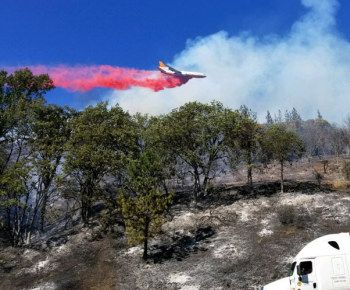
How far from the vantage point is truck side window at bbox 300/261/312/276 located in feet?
79.2

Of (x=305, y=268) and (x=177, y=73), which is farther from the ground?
(x=177, y=73)

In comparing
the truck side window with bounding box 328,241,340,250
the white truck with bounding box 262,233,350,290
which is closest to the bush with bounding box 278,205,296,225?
the white truck with bounding box 262,233,350,290

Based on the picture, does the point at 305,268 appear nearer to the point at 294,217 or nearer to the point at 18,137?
the point at 294,217

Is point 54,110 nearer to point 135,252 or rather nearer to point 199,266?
point 135,252

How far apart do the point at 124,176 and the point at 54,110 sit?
11532 millimetres

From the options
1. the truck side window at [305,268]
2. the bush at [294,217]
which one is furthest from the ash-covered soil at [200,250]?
the truck side window at [305,268]

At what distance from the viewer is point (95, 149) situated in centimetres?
5184

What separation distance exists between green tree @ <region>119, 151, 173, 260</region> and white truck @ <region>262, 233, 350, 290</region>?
676 inches

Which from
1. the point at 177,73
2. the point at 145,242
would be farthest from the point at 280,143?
the point at 177,73

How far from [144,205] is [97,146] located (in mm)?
14493

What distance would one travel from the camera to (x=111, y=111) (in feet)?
189

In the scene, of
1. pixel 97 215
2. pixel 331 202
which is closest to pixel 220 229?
pixel 331 202

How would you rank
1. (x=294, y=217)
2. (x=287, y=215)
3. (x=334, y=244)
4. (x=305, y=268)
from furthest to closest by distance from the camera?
(x=294, y=217) < (x=287, y=215) < (x=305, y=268) < (x=334, y=244)

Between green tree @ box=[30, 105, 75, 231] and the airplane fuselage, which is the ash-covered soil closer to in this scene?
green tree @ box=[30, 105, 75, 231]
